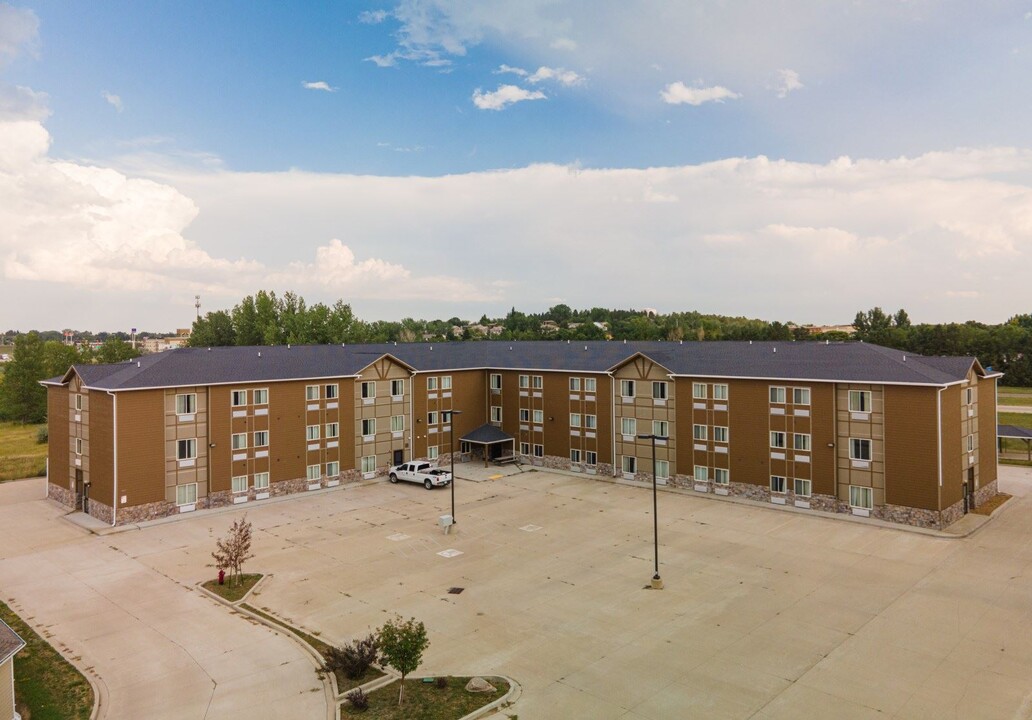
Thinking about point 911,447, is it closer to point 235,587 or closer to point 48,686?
point 235,587

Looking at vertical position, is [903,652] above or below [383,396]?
below

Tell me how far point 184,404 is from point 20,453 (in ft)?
130

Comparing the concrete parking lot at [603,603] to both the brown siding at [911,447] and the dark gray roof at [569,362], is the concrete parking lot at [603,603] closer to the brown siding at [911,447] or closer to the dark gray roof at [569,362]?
the brown siding at [911,447]

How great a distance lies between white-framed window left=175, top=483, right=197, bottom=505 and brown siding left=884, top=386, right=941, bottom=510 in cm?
4269

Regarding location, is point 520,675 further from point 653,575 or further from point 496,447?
point 496,447

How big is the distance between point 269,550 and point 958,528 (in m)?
37.4

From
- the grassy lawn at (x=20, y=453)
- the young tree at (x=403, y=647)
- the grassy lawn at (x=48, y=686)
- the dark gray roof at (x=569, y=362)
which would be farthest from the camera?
the grassy lawn at (x=20, y=453)

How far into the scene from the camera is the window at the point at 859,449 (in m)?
38.0

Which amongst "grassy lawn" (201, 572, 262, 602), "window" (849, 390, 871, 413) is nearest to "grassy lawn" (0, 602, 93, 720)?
"grassy lawn" (201, 572, 262, 602)

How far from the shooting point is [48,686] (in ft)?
64.4

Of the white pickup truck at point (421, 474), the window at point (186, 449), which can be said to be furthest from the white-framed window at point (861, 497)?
the window at point (186, 449)

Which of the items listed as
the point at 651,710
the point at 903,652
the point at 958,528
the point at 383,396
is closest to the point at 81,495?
the point at 383,396

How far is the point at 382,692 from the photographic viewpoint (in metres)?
18.8

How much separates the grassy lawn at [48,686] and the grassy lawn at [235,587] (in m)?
5.99
